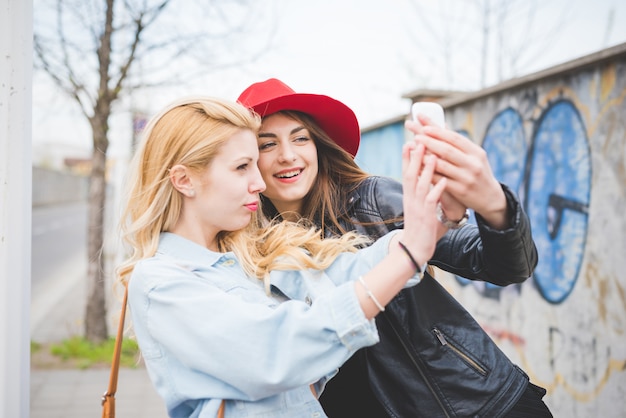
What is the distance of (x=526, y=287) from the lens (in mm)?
4156

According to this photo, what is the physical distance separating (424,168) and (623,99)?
240 centimetres

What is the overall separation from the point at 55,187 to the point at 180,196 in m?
46.4

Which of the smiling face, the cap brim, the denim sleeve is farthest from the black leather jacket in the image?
the cap brim

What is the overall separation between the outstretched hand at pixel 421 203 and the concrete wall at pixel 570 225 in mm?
2314

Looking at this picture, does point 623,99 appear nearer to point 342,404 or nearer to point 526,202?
point 526,202

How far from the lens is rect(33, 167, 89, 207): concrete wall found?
36688 millimetres

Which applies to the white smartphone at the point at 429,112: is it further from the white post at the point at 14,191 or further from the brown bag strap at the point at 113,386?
the white post at the point at 14,191

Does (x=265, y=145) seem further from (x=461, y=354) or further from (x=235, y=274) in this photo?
(x=461, y=354)

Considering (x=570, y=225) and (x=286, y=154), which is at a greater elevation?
(x=286, y=154)

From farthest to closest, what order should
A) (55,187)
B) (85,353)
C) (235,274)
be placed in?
(55,187) → (85,353) → (235,274)

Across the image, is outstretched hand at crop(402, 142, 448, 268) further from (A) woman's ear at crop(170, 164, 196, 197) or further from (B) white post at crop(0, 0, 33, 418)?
(B) white post at crop(0, 0, 33, 418)

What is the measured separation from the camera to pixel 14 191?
178 centimetres

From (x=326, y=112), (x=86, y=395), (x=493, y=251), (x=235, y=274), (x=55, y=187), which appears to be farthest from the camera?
(x=55, y=187)

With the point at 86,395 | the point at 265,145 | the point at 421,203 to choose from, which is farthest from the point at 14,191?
the point at 86,395
